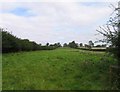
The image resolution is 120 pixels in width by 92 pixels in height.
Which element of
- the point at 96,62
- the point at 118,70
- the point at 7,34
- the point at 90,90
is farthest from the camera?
the point at 7,34

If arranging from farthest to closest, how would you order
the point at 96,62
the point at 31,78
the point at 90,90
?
1. the point at 96,62
2. the point at 31,78
3. the point at 90,90

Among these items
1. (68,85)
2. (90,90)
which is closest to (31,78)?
(68,85)

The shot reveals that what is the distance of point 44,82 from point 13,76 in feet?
5.22

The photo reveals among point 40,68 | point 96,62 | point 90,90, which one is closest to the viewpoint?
point 90,90

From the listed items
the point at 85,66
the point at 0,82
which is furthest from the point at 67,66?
the point at 0,82

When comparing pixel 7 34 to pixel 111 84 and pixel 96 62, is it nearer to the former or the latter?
pixel 96 62

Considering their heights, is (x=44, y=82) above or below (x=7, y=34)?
below

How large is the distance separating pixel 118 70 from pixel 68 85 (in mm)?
1845

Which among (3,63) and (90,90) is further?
(3,63)

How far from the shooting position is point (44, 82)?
10.6 metres

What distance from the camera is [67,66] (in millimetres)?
13578

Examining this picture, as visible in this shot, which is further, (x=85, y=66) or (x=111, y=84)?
(x=85, y=66)

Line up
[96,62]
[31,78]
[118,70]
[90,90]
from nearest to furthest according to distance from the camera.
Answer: [90,90] < [118,70] < [31,78] < [96,62]

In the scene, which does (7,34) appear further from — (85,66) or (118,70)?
(118,70)
